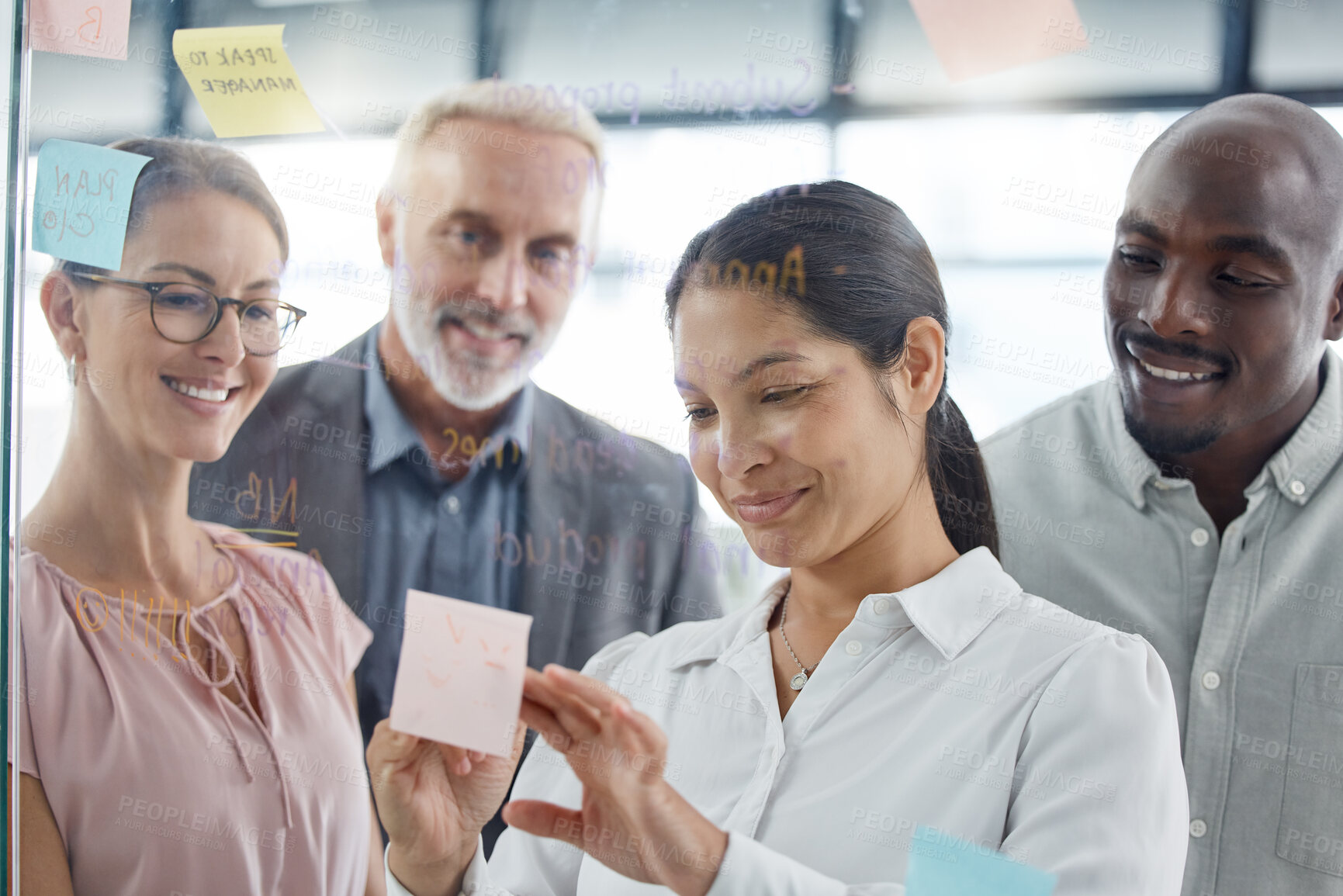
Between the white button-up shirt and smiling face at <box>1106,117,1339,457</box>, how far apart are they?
0.24 metres

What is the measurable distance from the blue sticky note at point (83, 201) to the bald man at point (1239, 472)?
4.04ft

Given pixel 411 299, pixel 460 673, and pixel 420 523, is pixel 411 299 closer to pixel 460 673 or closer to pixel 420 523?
pixel 420 523

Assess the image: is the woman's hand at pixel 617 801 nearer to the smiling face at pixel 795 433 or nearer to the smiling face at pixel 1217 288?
the smiling face at pixel 795 433

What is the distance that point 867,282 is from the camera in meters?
0.96

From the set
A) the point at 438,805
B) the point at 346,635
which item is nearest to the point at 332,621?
the point at 346,635

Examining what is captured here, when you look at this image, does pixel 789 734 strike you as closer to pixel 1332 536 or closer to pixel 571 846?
pixel 571 846

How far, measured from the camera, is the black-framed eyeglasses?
123cm

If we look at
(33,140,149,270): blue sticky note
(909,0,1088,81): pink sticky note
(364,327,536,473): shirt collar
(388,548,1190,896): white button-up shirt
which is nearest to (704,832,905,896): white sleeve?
(388,548,1190,896): white button-up shirt

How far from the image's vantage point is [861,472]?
3.17ft

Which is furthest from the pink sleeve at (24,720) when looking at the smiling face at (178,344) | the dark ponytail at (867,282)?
the dark ponytail at (867,282)

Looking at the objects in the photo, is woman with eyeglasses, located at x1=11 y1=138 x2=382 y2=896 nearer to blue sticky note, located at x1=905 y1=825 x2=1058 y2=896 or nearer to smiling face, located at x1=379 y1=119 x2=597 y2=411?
smiling face, located at x1=379 y1=119 x2=597 y2=411

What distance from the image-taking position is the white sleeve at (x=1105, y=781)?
85 cm

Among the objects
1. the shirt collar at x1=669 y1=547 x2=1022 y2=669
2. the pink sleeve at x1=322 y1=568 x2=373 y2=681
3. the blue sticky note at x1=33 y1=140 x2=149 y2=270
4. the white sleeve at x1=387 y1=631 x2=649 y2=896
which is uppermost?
the blue sticky note at x1=33 y1=140 x2=149 y2=270

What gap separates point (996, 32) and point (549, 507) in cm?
73
